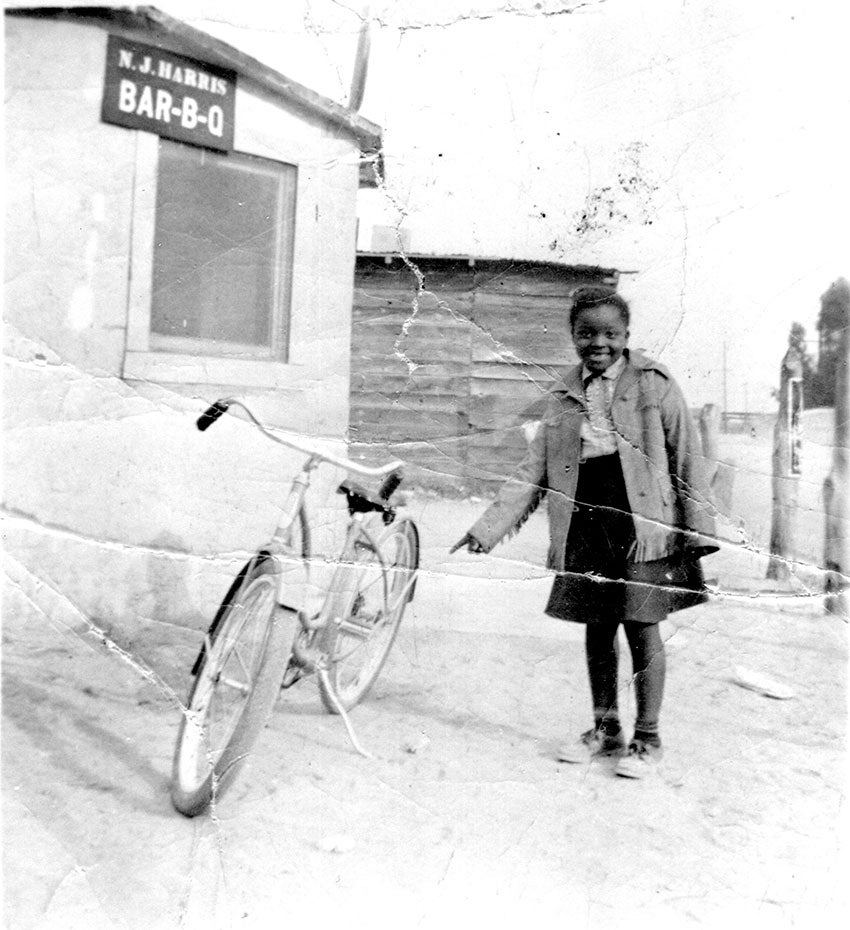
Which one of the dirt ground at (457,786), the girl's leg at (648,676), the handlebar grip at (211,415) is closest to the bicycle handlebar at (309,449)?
the handlebar grip at (211,415)

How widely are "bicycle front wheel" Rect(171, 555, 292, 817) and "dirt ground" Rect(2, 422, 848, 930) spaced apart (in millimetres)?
61

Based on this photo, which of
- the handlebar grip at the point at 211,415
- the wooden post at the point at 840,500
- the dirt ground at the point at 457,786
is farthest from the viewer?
the wooden post at the point at 840,500

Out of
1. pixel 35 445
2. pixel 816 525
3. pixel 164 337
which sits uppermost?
pixel 164 337

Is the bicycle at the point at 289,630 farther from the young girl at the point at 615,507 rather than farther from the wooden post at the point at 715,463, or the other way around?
the wooden post at the point at 715,463

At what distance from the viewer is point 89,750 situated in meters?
1.72

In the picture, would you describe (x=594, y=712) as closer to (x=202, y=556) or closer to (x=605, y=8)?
(x=202, y=556)

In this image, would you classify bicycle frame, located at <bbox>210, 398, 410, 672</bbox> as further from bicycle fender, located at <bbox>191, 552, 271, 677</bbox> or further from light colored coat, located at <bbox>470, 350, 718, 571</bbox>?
light colored coat, located at <bbox>470, 350, 718, 571</bbox>

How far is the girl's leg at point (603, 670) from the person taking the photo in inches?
71.4

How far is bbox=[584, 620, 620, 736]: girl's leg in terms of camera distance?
5.95ft

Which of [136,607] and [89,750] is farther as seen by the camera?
[136,607]

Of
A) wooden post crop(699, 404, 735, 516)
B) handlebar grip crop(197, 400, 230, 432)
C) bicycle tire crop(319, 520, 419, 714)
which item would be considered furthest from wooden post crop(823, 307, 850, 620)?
handlebar grip crop(197, 400, 230, 432)

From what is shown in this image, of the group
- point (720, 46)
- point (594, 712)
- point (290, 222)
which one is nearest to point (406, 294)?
point (290, 222)

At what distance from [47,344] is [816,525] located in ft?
6.04

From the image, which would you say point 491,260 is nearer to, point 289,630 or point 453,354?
point 453,354
